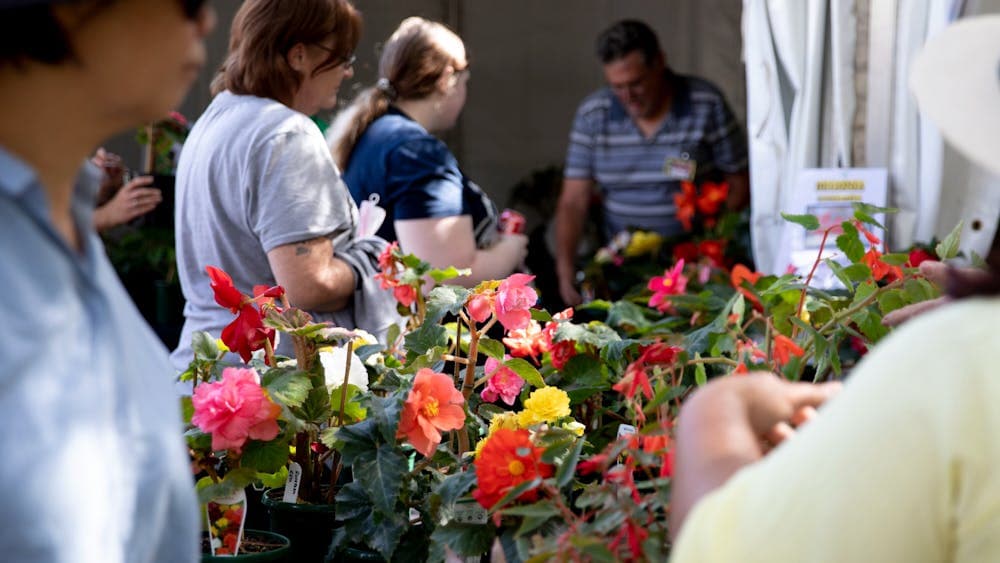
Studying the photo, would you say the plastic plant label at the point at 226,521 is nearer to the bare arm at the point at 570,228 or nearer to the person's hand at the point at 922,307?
the person's hand at the point at 922,307

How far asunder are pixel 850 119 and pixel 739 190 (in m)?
1.19

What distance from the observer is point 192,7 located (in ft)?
2.72

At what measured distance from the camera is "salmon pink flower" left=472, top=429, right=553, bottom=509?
132 centimetres

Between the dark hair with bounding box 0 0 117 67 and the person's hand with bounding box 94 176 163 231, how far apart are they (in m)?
2.48

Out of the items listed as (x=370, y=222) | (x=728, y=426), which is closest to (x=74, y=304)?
(x=728, y=426)

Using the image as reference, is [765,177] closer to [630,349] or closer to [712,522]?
[630,349]

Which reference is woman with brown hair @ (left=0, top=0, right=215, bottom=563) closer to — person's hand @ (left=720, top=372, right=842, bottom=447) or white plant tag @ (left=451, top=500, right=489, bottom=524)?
person's hand @ (left=720, top=372, right=842, bottom=447)

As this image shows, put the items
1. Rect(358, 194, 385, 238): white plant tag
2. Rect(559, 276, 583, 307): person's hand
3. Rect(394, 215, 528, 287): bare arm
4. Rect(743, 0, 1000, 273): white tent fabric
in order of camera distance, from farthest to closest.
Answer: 1. Rect(559, 276, 583, 307): person's hand
2. Rect(743, 0, 1000, 273): white tent fabric
3. Rect(394, 215, 528, 287): bare arm
4. Rect(358, 194, 385, 238): white plant tag

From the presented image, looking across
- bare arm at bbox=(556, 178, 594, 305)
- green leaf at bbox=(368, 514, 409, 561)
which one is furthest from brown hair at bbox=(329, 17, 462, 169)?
bare arm at bbox=(556, 178, 594, 305)

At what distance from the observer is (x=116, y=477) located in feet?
2.57

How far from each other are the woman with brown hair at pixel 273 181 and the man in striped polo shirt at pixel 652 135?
85.6 inches

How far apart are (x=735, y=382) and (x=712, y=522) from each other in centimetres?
18

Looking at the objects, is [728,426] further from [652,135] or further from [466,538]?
[652,135]

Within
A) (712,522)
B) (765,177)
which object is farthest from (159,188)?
(712,522)
